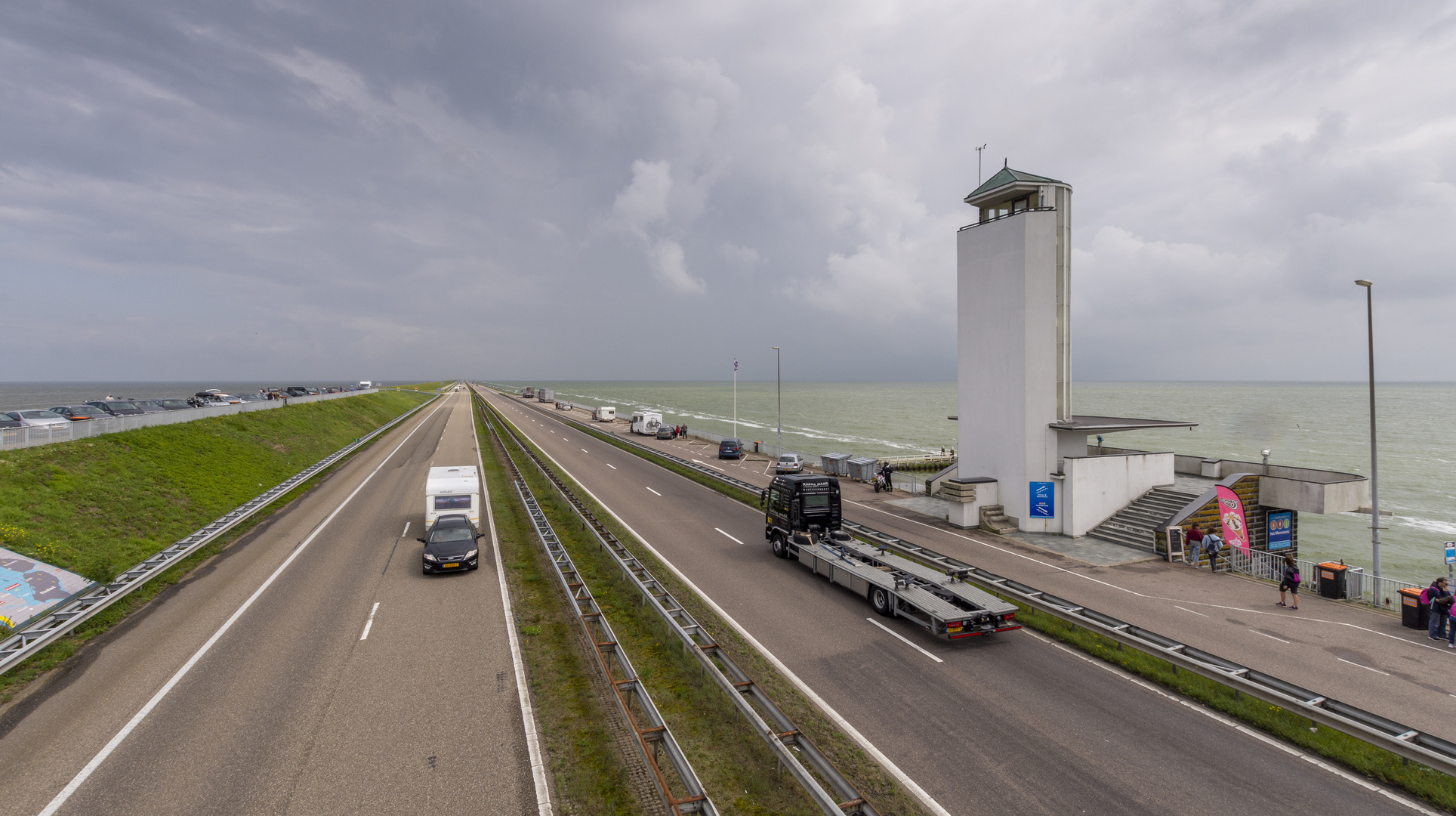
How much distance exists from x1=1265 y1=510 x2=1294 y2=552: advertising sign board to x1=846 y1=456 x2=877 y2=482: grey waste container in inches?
774

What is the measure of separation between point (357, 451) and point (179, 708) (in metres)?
43.5

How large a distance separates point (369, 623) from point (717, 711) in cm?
996

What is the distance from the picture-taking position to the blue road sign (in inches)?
1008

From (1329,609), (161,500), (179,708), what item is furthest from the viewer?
(161,500)

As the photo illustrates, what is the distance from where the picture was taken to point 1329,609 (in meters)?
17.0

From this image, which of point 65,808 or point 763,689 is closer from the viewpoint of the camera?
point 65,808

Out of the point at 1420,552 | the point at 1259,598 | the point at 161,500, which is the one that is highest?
the point at 161,500

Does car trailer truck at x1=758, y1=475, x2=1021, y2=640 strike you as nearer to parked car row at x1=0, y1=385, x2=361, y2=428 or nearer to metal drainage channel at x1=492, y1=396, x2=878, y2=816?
metal drainage channel at x1=492, y1=396, x2=878, y2=816

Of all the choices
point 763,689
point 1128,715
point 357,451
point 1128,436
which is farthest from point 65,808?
point 1128,436

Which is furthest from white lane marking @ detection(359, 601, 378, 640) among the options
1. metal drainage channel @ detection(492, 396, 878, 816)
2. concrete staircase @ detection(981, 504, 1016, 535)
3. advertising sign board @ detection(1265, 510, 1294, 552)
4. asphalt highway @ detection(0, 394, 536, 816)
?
advertising sign board @ detection(1265, 510, 1294, 552)

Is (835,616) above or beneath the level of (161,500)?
beneath

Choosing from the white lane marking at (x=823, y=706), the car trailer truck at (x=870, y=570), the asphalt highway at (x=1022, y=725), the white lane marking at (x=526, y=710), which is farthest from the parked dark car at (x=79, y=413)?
the asphalt highway at (x=1022, y=725)

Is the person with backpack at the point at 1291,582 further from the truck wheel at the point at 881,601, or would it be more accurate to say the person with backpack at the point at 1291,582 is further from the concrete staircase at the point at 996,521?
the truck wheel at the point at 881,601

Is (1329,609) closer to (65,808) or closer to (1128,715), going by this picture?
(1128,715)
